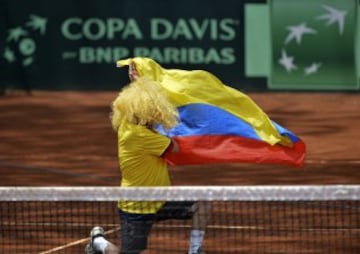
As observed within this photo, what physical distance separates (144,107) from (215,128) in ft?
2.88

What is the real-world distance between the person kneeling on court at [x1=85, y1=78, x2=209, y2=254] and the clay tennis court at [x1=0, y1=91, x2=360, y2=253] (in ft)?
5.96

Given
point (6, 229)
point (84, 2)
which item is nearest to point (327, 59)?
point (84, 2)

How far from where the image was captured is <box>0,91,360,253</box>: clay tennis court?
14.4m

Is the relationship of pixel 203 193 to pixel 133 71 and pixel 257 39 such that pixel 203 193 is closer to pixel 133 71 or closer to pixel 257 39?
pixel 133 71

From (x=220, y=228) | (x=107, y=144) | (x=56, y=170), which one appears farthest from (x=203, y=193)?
(x=107, y=144)

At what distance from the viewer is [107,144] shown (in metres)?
17.2

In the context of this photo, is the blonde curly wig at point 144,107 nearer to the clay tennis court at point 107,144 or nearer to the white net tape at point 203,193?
the white net tape at point 203,193

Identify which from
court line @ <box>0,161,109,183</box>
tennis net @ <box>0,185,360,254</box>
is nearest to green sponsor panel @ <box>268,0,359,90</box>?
→ court line @ <box>0,161,109,183</box>

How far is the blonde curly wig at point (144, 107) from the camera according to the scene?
8.48m

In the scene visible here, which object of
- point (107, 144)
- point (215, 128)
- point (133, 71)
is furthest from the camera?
point (107, 144)

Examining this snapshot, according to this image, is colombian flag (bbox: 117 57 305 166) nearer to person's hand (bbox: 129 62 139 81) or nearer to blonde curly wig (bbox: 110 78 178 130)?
person's hand (bbox: 129 62 139 81)

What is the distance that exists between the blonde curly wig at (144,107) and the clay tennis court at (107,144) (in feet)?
7.06

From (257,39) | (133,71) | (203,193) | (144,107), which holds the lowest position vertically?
(203,193)

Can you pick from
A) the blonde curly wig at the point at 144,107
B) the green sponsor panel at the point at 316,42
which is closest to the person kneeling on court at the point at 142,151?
the blonde curly wig at the point at 144,107
